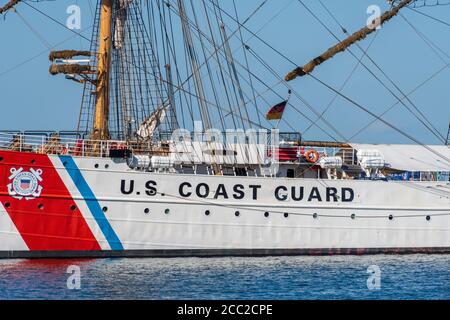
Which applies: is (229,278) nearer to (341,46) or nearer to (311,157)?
(311,157)

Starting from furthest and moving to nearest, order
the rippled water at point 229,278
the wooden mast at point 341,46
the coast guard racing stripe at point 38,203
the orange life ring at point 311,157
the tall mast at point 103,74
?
the wooden mast at point 341,46
the orange life ring at point 311,157
the tall mast at point 103,74
the coast guard racing stripe at point 38,203
the rippled water at point 229,278

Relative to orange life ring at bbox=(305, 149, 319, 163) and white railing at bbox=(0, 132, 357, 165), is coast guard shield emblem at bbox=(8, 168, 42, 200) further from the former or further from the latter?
orange life ring at bbox=(305, 149, 319, 163)

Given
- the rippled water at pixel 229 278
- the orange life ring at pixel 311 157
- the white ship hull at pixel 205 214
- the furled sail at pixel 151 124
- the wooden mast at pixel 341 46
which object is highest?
the wooden mast at pixel 341 46

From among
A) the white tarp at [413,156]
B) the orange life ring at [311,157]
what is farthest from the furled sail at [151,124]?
the white tarp at [413,156]

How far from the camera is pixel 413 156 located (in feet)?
160

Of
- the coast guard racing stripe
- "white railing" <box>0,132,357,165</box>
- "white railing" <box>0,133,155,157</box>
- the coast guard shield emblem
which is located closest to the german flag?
"white railing" <box>0,132,357,165</box>

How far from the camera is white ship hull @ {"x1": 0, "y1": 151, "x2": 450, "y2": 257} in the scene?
41031mm

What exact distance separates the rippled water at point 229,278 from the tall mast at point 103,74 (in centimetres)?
643

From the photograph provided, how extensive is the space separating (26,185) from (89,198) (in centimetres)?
241

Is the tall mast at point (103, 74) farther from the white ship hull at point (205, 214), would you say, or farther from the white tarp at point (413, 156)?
the white tarp at point (413, 156)

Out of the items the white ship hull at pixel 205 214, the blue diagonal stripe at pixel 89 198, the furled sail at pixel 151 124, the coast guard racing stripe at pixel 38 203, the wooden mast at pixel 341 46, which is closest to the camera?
the coast guard racing stripe at pixel 38 203

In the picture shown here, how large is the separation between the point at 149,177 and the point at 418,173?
42.9ft

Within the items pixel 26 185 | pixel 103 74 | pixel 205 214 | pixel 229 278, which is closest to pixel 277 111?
pixel 205 214

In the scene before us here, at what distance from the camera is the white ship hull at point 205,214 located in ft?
135
